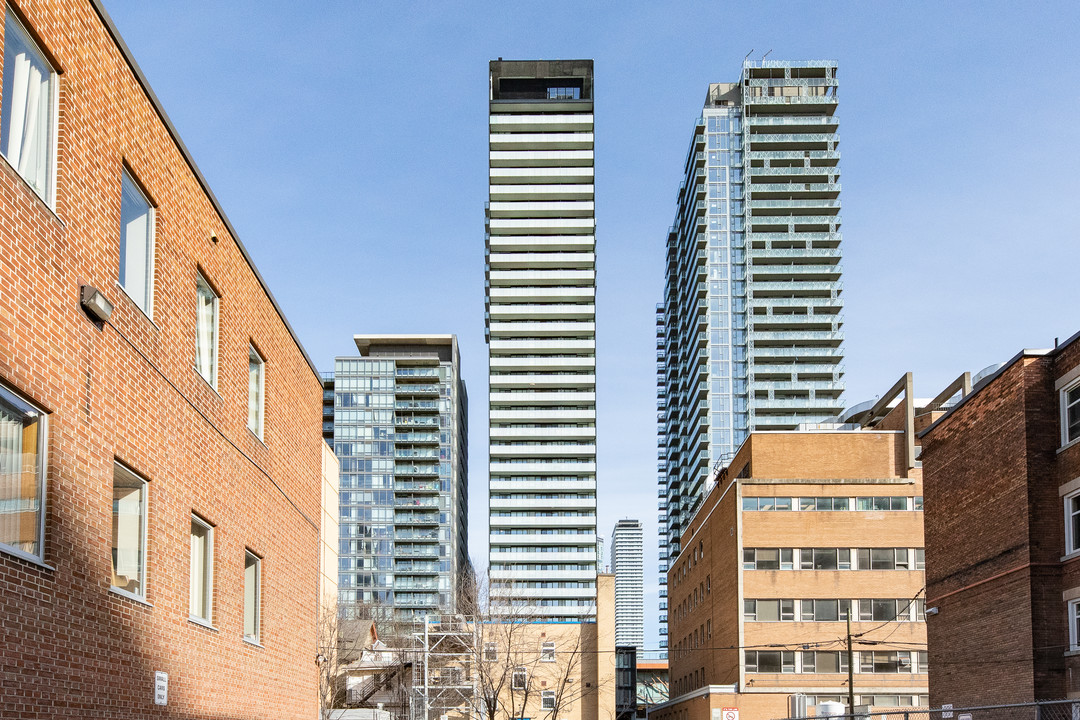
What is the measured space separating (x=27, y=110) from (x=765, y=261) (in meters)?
136

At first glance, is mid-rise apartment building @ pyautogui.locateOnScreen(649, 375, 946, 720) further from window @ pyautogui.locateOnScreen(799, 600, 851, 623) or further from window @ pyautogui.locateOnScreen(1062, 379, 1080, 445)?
window @ pyautogui.locateOnScreen(1062, 379, 1080, 445)

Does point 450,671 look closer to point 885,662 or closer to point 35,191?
point 885,662

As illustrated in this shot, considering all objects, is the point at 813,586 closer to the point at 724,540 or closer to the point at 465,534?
the point at 724,540

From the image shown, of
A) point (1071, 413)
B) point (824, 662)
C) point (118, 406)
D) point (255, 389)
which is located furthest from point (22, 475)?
point (824, 662)

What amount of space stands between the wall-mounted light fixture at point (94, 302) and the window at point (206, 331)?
4368mm

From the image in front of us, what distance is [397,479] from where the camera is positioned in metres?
153

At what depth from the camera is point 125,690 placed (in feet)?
42.3

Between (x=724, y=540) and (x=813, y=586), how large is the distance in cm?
637

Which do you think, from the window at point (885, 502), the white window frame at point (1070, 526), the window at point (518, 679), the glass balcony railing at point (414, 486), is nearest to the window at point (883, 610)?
the window at point (885, 502)

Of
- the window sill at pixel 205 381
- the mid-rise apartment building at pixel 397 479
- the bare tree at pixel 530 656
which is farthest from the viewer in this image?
the mid-rise apartment building at pixel 397 479

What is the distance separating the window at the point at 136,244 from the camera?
13.5 meters

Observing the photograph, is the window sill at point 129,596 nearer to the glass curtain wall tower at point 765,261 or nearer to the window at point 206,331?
the window at point 206,331

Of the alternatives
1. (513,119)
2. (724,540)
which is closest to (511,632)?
(724,540)

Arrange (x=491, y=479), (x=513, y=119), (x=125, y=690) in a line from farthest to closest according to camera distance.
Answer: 1. (x=513, y=119)
2. (x=491, y=479)
3. (x=125, y=690)
